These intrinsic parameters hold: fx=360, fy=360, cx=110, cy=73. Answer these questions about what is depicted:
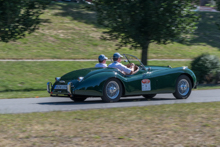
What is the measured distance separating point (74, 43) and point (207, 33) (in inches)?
681

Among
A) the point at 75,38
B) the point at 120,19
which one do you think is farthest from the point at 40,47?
the point at 120,19

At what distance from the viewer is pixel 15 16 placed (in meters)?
14.4

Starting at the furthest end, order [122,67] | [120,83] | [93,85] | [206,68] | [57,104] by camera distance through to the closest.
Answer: [206,68]
[122,67]
[120,83]
[57,104]
[93,85]

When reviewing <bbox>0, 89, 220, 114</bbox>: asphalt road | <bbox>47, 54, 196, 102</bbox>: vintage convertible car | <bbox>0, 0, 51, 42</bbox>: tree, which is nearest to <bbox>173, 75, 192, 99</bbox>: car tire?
<bbox>47, 54, 196, 102</bbox>: vintage convertible car

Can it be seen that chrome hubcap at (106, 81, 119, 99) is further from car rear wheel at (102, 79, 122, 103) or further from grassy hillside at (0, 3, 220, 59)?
grassy hillside at (0, 3, 220, 59)

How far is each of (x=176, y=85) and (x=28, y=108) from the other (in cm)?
479

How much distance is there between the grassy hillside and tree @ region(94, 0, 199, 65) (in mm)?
2534

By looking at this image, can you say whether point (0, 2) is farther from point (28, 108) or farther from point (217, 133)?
point (217, 133)

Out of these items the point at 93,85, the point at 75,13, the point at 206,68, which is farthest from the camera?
the point at 75,13

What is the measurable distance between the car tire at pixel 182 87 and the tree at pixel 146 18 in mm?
4665

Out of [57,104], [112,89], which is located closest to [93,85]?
[112,89]

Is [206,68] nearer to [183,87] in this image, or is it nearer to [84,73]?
[183,87]

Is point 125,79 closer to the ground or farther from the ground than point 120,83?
farther from the ground

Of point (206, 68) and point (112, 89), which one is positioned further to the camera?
point (206, 68)
